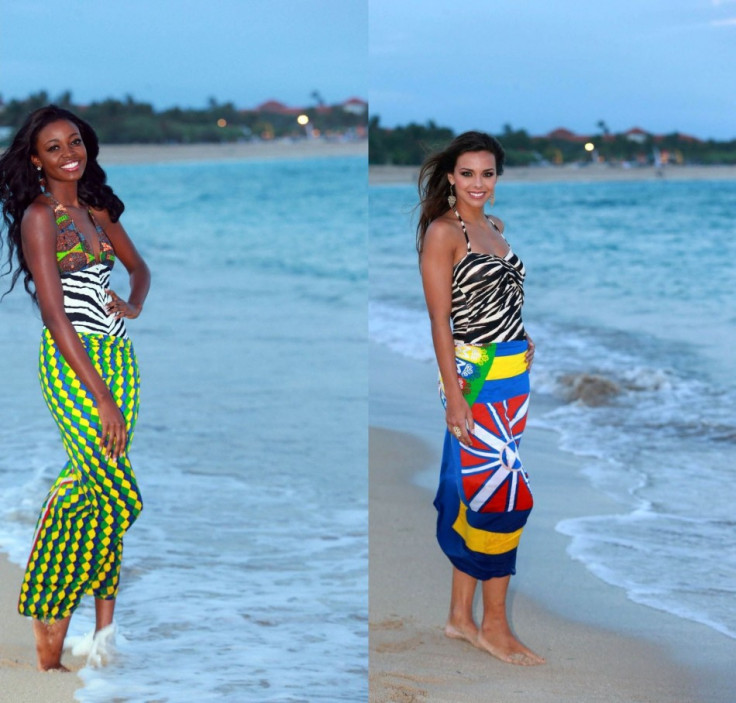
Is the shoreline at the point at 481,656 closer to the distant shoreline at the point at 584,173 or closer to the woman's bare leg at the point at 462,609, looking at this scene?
the woman's bare leg at the point at 462,609

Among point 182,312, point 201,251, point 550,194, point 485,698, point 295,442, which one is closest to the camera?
point 485,698

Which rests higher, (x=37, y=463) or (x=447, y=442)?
(x=447, y=442)

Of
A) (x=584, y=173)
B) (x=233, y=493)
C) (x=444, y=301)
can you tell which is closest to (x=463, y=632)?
(x=444, y=301)

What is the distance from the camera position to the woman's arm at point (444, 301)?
125 inches

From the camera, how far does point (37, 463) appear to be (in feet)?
17.4

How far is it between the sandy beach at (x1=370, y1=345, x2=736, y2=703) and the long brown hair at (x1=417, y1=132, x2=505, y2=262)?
1.19m

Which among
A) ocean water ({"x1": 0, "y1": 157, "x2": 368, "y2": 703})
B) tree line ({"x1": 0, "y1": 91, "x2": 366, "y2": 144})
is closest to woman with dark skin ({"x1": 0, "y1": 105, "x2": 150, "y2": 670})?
ocean water ({"x1": 0, "y1": 157, "x2": 368, "y2": 703})

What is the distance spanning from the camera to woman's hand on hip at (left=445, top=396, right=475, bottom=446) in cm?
320

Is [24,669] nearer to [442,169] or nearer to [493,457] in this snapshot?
[493,457]

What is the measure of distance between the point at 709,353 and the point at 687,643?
5937 millimetres

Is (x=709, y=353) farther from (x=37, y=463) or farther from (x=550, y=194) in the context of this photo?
(x=550, y=194)

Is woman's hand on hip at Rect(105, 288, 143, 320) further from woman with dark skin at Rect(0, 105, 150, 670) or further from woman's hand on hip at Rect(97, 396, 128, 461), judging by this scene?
woman's hand on hip at Rect(97, 396, 128, 461)

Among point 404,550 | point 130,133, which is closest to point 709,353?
point 404,550

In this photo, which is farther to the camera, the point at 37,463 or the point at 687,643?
the point at 37,463
